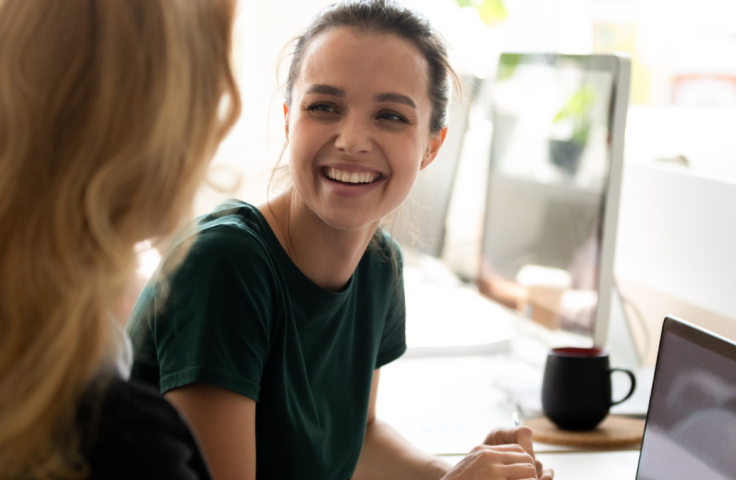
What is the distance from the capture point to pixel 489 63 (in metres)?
2.88

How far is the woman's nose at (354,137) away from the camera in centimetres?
105

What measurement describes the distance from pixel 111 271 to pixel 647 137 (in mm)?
2382

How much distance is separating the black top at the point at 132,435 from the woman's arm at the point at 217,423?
1.01 feet

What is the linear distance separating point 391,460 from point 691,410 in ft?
1.58

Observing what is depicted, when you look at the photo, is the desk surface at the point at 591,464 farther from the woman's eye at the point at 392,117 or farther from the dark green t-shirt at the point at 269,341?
the woman's eye at the point at 392,117

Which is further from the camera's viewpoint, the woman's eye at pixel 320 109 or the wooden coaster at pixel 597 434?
the wooden coaster at pixel 597 434

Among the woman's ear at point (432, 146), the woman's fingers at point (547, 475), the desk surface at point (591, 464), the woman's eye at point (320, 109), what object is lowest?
the desk surface at point (591, 464)

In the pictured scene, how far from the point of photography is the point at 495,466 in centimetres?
96

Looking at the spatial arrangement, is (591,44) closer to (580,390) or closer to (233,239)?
(580,390)

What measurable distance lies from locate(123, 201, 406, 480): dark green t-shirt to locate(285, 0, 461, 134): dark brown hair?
266 millimetres

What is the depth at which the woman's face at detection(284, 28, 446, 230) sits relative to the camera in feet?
3.45

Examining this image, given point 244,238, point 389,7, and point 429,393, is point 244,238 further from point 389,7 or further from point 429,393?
point 429,393

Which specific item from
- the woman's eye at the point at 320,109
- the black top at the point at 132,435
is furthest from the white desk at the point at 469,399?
the black top at the point at 132,435

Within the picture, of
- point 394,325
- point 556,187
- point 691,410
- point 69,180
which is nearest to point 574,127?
point 556,187
